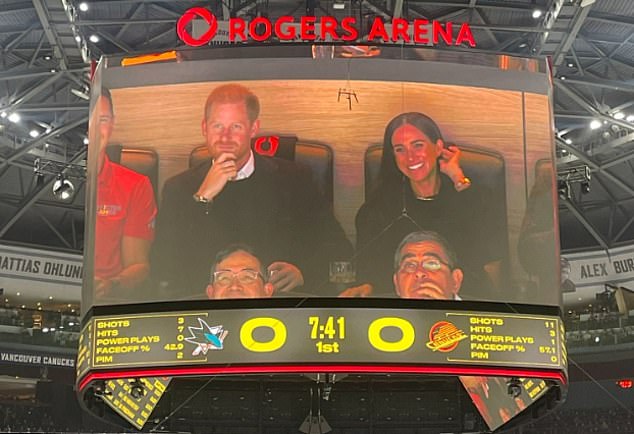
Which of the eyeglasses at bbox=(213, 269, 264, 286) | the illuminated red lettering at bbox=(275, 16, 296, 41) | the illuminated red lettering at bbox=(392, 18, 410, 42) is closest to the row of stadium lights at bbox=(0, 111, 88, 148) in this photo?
the illuminated red lettering at bbox=(275, 16, 296, 41)

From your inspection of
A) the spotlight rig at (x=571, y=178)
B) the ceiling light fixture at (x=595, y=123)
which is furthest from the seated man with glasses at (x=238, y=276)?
the spotlight rig at (x=571, y=178)

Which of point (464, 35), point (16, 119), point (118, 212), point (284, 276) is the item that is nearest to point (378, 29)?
point (464, 35)

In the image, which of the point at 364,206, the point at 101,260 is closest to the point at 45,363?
the point at 101,260

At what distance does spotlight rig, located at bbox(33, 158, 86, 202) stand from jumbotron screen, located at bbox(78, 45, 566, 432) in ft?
28.4

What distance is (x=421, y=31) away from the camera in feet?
47.6

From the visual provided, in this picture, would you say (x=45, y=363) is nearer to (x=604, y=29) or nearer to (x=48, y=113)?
(x=48, y=113)

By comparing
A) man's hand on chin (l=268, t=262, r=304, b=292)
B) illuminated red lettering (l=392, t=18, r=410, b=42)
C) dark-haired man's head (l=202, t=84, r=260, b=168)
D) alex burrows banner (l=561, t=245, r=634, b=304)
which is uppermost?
alex burrows banner (l=561, t=245, r=634, b=304)

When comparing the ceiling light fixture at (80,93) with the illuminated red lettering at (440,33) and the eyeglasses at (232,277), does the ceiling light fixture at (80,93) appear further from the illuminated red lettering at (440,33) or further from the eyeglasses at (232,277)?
the eyeglasses at (232,277)

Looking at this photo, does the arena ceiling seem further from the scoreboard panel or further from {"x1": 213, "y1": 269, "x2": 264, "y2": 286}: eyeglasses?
{"x1": 213, "y1": 269, "x2": 264, "y2": 286}: eyeglasses

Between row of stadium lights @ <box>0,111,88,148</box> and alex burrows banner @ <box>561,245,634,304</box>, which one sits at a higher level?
row of stadium lights @ <box>0,111,88,148</box>

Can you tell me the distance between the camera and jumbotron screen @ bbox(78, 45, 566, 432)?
12305 millimetres

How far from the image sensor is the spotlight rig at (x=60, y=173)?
22094 mm

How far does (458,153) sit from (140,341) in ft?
15.0

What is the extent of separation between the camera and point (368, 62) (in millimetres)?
13445
